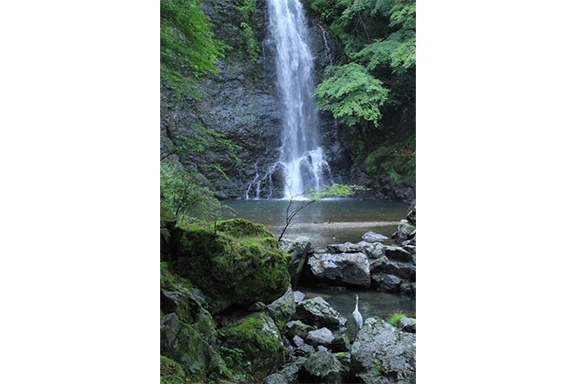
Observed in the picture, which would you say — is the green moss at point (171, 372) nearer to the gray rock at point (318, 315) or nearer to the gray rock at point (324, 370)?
the gray rock at point (324, 370)

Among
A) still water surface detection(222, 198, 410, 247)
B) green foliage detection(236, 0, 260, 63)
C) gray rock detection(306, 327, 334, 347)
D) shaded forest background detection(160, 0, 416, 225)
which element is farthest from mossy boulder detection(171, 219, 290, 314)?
green foliage detection(236, 0, 260, 63)

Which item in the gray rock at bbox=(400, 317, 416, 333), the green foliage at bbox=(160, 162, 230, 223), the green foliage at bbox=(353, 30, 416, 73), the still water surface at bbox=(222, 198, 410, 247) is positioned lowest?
the gray rock at bbox=(400, 317, 416, 333)

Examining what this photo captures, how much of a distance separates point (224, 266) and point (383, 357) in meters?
1.73

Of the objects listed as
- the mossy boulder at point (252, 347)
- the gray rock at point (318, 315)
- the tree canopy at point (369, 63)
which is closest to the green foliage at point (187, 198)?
the mossy boulder at point (252, 347)

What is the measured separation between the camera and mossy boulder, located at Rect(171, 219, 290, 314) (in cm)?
382

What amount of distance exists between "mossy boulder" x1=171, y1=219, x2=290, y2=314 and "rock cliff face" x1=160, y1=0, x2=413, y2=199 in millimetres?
14522

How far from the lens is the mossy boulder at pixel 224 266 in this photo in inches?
150

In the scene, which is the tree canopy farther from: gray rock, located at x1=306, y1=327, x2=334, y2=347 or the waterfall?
gray rock, located at x1=306, y1=327, x2=334, y2=347

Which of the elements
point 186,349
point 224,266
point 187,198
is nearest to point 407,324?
point 224,266

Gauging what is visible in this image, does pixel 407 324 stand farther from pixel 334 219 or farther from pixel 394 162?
pixel 394 162

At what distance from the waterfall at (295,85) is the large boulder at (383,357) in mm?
15435
